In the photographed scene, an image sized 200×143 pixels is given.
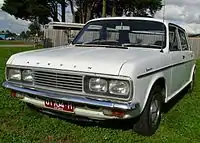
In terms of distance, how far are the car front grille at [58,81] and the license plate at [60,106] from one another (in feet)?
0.67

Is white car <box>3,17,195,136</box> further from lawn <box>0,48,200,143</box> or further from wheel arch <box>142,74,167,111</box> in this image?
lawn <box>0,48,200,143</box>

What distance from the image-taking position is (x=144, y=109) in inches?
179

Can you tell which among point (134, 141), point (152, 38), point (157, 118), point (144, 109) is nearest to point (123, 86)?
point (144, 109)

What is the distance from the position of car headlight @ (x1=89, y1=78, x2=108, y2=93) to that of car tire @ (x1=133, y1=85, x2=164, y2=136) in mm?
798

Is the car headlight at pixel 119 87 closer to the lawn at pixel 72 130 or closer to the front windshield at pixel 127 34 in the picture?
the lawn at pixel 72 130

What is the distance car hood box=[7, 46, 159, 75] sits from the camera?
407cm

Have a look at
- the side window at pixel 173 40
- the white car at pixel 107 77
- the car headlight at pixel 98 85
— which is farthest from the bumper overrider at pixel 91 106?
the side window at pixel 173 40

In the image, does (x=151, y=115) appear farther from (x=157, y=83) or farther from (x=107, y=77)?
(x=107, y=77)

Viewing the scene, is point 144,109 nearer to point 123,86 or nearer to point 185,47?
point 123,86

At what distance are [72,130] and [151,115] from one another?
46.8 inches

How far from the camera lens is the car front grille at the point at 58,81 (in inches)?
166

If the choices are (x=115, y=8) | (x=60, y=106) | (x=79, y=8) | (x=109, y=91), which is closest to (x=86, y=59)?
(x=109, y=91)

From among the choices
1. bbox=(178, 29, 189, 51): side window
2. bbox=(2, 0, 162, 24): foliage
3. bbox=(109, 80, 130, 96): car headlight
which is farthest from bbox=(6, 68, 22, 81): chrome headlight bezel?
bbox=(2, 0, 162, 24): foliage

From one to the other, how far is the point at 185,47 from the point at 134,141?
3.17 m
